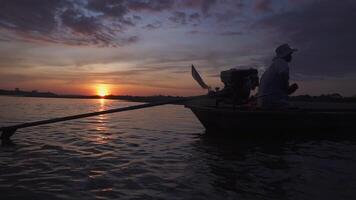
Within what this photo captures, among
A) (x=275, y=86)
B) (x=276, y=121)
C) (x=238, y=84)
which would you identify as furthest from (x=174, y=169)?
(x=238, y=84)

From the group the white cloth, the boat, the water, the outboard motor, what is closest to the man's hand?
the white cloth

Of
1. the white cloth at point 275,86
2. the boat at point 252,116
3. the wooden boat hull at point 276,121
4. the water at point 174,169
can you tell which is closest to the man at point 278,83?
the white cloth at point 275,86

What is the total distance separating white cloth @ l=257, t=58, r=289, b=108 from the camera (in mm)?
10164

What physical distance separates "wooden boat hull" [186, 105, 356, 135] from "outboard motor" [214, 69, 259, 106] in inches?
27.7

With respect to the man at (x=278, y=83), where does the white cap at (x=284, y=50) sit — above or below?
above

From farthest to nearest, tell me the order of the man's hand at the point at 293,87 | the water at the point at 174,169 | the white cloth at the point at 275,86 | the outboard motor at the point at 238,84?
the outboard motor at the point at 238,84 → the man's hand at the point at 293,87 → the white cloth at the point at 275,86 → the water at the point at 174,169

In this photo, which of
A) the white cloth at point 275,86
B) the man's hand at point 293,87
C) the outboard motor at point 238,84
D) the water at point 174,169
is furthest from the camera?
the outboard motor at point 238,84

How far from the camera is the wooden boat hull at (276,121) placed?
400 inches

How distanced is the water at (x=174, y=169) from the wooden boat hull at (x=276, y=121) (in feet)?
1.73

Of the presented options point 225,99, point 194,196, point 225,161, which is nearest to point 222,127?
point 225,99

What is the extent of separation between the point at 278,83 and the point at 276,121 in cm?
112

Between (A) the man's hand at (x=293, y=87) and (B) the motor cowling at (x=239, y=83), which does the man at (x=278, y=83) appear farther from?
(B) the motor cowling at (x=239, y=83)

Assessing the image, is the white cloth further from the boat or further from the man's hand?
the boat

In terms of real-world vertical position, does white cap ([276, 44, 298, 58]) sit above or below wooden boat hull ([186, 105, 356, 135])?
above
